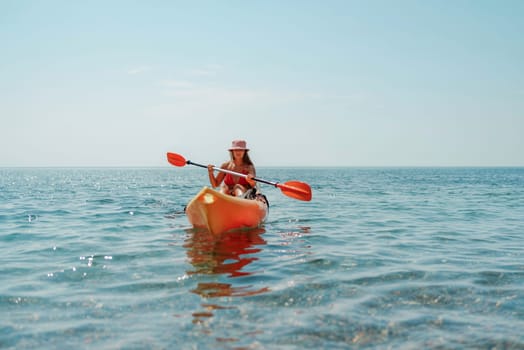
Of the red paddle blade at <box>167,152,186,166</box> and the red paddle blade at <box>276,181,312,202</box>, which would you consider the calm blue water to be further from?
the red paddle blade at <box>167,152,186,166</box>

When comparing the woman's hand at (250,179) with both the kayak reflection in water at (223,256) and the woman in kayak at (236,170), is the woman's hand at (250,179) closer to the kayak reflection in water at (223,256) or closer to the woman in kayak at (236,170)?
the woman in kayak at (236,170)

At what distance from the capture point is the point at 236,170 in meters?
11.4

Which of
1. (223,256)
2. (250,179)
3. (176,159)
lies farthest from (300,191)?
(223,256)

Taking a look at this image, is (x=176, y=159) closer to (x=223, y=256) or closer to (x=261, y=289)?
(x=223, y=256)

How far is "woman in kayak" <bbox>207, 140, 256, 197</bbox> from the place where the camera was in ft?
37.0

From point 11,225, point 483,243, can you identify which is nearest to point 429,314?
point 483,243

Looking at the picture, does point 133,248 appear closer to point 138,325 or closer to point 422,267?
point 138,325

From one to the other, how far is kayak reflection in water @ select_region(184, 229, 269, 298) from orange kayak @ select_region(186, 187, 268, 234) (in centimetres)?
22

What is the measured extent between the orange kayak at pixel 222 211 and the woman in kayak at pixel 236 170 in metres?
0.86

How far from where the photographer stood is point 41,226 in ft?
38.0

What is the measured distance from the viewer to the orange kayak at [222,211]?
8446 mm

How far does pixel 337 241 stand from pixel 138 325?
5594 mm

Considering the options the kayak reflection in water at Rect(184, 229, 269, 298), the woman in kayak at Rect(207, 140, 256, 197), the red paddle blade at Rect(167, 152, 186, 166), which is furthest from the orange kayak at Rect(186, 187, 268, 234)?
the red paddle blade at Rect(167, 152, 186, 166)

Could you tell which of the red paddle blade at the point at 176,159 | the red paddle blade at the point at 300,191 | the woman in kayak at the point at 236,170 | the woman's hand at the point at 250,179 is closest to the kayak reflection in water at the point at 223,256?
the woman's hand at the point at 250,179
